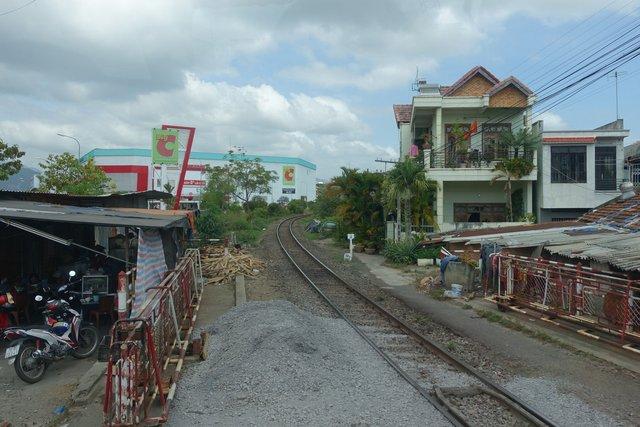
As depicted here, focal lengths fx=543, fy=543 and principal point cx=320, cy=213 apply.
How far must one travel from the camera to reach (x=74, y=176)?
30.2 meters

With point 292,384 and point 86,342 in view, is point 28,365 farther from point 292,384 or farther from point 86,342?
point 292,384

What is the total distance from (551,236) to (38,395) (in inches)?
513

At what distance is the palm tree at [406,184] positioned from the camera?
79.0 ft

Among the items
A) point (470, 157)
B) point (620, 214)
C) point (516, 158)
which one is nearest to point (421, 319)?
point (620, 214)

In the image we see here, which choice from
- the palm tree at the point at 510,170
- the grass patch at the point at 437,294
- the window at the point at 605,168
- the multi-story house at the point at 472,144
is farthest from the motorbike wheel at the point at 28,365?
the window at the point at 605,168

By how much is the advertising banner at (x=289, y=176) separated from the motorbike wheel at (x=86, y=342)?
85837 mm

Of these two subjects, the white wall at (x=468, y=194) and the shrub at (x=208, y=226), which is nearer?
the shrub at (x=208, y=226)

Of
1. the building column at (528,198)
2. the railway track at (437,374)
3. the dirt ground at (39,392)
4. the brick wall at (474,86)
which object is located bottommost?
the dirt ground at (39,392)

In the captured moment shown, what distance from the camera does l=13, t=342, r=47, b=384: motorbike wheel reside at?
745 centimetres

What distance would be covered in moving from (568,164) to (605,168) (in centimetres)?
169

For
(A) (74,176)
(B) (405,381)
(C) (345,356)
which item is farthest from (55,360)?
(A) (74,176)

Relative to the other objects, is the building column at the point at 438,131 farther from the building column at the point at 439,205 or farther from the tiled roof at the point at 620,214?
the tiled roof at the point at 620,214

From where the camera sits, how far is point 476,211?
2725cm

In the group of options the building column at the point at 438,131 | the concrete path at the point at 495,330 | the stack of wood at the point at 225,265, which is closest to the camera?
the concrete path at the point at 495,330
